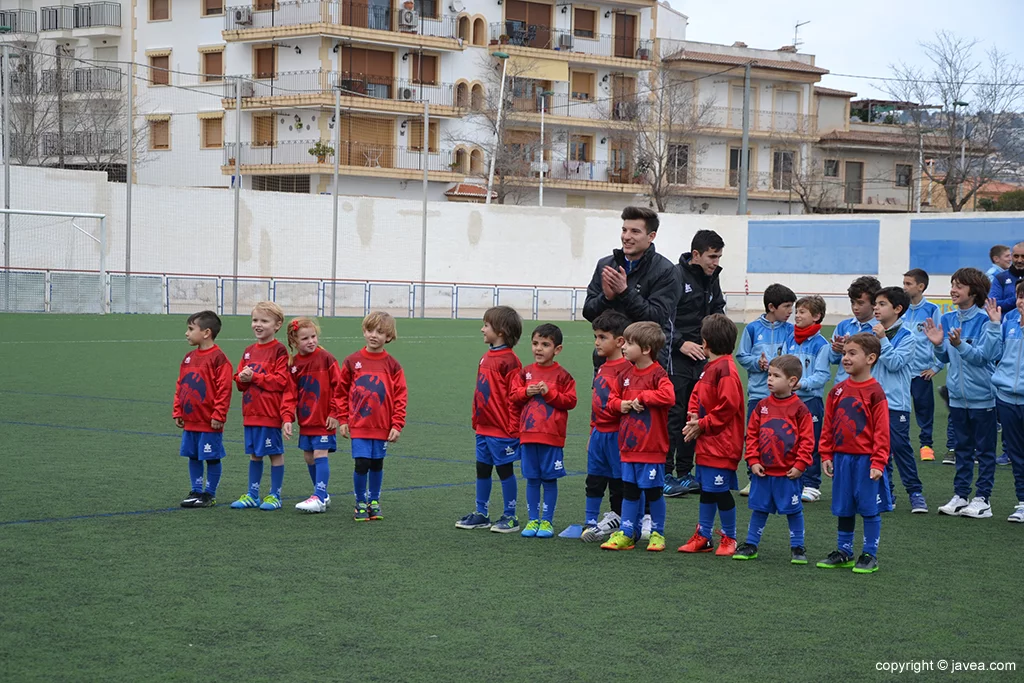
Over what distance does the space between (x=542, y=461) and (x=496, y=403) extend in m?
0.48

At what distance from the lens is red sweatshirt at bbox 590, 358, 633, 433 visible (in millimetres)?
7305

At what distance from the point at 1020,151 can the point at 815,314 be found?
55.2 metres

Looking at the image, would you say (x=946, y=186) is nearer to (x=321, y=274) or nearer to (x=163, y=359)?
(x=321, y=274)

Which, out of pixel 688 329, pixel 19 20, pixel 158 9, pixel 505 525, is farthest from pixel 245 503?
pixel 19 20

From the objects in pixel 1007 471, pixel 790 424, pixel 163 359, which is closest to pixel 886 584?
pixel 790 424

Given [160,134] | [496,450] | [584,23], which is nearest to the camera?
[496,450]

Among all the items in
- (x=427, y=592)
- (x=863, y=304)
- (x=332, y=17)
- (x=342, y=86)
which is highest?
(x=332, y=17)

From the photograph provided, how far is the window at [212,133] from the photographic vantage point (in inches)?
2056

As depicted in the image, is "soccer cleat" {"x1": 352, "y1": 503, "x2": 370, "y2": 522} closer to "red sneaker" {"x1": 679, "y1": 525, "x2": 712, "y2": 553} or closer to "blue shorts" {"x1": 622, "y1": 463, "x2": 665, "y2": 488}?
"blue shorts" {"x1": 622, "y1": 463, "x2": 665, "y2": 488}

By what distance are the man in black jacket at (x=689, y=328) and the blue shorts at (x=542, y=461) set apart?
1842 millimetres

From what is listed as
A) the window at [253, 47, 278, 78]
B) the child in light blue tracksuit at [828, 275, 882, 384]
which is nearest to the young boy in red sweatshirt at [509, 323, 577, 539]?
the child in light blue tracksuit at [828, 275, 882, 384]

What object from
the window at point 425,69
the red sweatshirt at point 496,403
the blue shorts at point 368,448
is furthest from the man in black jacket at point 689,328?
the window at point 425,69

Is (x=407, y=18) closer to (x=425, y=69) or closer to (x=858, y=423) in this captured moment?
(x=425, y=69)

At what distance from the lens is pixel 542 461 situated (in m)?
7.47
